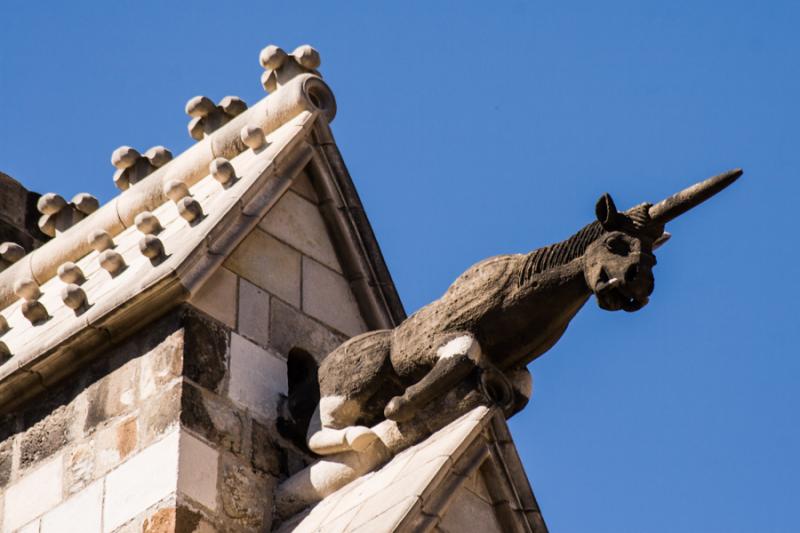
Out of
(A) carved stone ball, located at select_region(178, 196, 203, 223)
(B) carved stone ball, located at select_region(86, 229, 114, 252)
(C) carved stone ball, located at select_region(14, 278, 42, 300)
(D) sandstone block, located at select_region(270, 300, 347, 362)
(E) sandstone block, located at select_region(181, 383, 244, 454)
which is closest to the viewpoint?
(E) sandstone block, located at select_region(181, 383, 244, 454)

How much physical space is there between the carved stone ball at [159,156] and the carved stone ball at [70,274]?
3.87 ft

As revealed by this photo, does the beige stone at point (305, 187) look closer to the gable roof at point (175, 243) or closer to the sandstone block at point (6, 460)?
the gable roof at point (175, 243)

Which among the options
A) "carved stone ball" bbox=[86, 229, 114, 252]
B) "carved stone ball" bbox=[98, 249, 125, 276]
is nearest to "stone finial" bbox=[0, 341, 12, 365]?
"carved stone ball" bbox=[98, 249, 125, 276]

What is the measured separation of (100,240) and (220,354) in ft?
5.21

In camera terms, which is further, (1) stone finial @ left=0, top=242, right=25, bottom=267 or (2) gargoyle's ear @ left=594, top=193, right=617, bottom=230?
(1) stone finial @ left=0, top=242, right=25, bottom=267

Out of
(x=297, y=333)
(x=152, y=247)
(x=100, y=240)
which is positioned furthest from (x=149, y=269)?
(x=100, y=240)

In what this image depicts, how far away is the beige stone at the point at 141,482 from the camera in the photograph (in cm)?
1023

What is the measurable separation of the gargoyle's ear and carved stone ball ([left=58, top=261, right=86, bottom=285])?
2971 mm

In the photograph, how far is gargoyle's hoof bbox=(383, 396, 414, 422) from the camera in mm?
10172

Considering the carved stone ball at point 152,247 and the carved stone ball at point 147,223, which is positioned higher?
the carved stone ball at point 147,223

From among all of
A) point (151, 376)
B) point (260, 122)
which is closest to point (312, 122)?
point (260, 122)

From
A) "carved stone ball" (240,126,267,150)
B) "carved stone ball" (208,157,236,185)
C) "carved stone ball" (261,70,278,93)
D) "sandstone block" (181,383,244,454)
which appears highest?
"carved stone ball" (261,70,278,93)

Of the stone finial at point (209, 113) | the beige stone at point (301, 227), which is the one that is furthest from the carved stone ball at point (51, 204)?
the beige stone at point (301, 227)

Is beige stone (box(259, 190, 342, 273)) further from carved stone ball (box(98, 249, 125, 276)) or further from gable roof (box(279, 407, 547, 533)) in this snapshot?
gable roof (box(279, 407, 547, 533))
